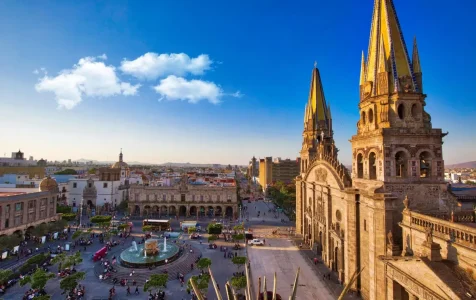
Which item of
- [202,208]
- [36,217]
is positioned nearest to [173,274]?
[36,217]

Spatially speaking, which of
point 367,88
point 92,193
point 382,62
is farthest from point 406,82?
point 92,193

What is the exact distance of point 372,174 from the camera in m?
23.5

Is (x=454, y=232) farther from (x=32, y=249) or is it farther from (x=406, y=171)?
A: (x=32, y=249)

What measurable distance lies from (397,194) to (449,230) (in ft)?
23.0

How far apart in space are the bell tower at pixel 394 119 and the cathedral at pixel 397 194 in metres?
0.07

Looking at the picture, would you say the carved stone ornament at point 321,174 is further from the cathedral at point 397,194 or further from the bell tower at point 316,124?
the bell tower at point 316,124

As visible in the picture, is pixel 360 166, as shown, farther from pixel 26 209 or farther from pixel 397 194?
pixel 26 209

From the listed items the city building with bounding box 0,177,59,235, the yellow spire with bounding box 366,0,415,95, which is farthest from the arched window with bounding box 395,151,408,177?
the city building with bounding box 0,177,59,235

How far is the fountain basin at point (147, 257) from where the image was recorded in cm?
3378

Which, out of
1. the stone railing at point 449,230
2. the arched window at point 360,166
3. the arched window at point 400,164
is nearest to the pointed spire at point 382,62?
the arched window at point 400,164

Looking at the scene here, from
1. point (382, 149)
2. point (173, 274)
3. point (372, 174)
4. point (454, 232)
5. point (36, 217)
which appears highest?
point (382, 149)

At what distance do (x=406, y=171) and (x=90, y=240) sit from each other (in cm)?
4576

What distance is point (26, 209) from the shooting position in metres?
46.7

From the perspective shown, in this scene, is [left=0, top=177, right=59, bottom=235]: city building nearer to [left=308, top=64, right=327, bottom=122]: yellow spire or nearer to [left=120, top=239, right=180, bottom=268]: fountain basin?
[left=120, top=239, right=180, bottom=268]: fountain basin
